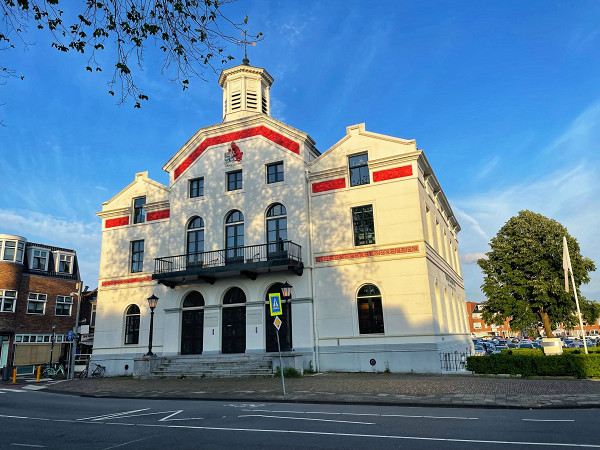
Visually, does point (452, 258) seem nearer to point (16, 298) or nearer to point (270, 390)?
point (270, 390)

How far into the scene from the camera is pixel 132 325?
26453 millimetres

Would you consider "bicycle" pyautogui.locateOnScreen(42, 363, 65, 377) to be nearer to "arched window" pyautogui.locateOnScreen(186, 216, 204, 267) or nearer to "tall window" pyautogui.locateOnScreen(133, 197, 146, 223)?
"tall window" pyautogui.locateOnScreen(133, 197, 146, 223)

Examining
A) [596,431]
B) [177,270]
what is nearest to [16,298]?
[177,270]

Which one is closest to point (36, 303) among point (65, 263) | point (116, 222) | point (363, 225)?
point (65, 263)

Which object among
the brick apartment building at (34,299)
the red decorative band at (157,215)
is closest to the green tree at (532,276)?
the red decorative band at (157,215)

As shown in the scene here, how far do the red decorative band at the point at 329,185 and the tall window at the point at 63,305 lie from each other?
90.2 ft

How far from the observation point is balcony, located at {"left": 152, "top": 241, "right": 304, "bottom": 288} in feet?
70.4

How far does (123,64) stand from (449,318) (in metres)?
22.8

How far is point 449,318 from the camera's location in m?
25.2

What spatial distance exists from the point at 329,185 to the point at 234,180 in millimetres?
5786

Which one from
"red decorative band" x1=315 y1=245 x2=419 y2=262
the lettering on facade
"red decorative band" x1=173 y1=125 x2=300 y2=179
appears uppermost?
"red decorative band" x1=173 y1=125 x2=300 y2=179

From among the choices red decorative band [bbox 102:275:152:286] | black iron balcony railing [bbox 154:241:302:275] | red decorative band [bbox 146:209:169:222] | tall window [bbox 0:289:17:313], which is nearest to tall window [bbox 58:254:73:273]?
tall window [bbox 0:289:17:313]

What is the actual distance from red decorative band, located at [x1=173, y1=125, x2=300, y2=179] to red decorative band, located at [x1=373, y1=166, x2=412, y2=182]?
15.0 feet

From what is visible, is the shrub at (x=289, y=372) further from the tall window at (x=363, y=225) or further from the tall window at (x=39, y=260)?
the tall window at (x=39, y=260)
